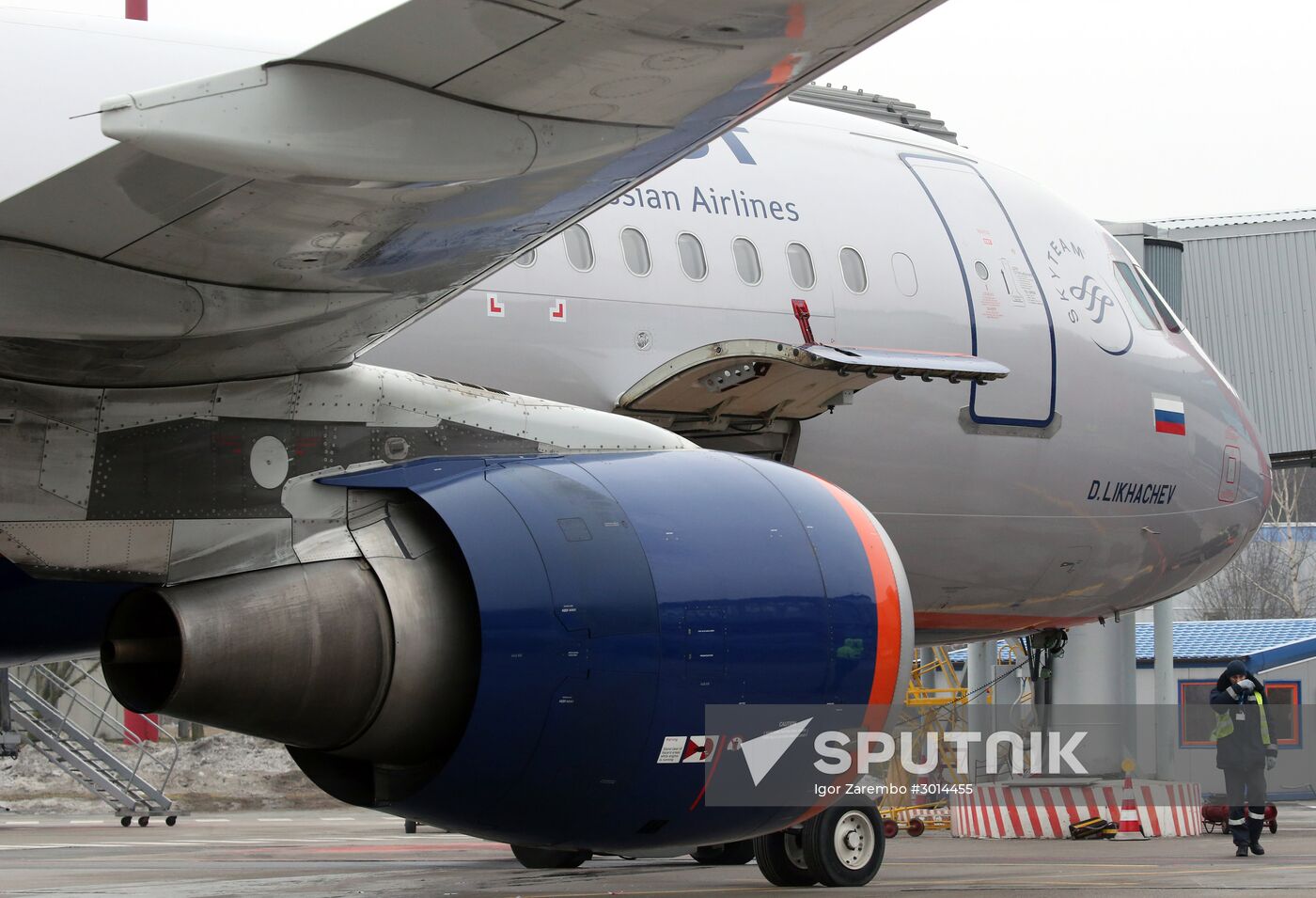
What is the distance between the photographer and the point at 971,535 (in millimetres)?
10484

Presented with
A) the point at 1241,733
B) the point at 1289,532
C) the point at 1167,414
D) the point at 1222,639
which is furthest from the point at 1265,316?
the point at 1289,532

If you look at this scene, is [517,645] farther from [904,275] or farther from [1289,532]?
[1289,532]

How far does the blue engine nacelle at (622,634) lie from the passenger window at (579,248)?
6.60 ft

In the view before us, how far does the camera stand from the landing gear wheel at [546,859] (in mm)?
12102

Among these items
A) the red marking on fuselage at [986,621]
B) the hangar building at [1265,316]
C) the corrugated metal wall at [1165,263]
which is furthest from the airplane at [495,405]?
the hangar building at [1265,316]

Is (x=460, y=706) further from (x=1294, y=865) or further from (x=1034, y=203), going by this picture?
(x=1294, y=865)

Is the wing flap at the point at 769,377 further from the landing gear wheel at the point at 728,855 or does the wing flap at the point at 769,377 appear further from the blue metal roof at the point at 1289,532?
the blue metal roof at the point at 1289,532

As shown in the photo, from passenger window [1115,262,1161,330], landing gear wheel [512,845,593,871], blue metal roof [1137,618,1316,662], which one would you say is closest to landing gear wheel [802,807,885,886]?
landing gear wheel [512,845,593,871]

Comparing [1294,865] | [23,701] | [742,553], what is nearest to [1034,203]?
[1294,865]

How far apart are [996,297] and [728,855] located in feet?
15.5

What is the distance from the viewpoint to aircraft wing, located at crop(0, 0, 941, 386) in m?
4.26

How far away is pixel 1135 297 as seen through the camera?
469 inches

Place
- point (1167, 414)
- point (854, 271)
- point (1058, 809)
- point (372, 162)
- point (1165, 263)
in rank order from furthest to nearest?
point (1165, 263) → point (1058, 809) → point (1167, 414) → point (854, 271) → point (372, 162)

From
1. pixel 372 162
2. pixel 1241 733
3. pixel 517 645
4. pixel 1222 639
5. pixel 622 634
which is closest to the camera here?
pixel 372 162
